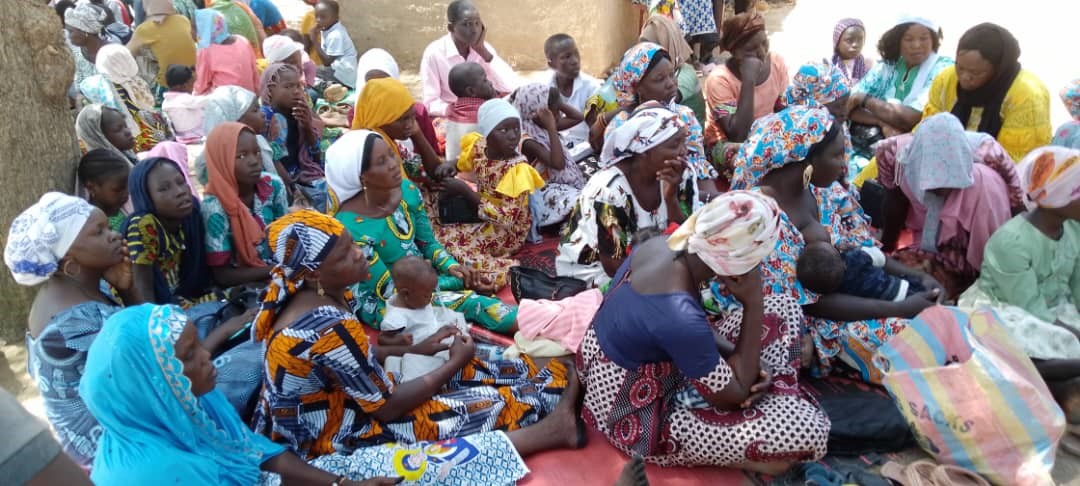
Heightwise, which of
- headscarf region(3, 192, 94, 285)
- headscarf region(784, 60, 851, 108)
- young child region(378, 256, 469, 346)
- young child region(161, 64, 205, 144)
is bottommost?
young child region(161, 64, 205, 144)

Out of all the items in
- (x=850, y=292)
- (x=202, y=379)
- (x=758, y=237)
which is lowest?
(x=850, y=292)

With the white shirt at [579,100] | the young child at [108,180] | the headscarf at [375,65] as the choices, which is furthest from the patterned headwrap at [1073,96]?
the young child at [108,180]

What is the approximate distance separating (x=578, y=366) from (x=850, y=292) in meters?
1.40

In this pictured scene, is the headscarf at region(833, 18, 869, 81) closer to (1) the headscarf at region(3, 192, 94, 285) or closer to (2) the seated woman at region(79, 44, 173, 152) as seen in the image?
(1) the headscarf at region(3, 192, 94, 285)

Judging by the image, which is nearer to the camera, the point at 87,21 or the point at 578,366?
the point at 578,366

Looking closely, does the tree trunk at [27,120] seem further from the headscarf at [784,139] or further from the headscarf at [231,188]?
the headscarf at [784,139]

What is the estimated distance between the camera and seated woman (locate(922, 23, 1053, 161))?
4.37 meters

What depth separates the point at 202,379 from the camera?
2184mm

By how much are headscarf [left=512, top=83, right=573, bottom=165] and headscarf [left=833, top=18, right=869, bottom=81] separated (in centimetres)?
263

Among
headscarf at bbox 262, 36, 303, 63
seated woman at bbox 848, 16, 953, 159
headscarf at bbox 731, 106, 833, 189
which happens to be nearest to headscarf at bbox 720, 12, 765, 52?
seated woman at bbox 848, 16, 953, 159

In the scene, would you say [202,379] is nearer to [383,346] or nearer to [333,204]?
[383,346]

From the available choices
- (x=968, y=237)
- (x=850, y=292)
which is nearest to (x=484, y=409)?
(x=850, y=292)

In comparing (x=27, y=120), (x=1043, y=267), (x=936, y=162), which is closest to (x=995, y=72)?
(x=936, y=162)

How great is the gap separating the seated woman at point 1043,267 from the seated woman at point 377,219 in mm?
2386
